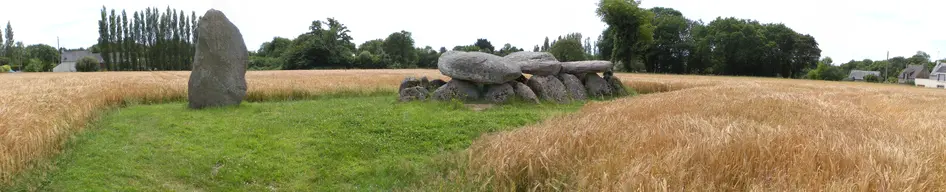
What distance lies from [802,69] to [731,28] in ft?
40.5

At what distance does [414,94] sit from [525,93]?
3088 mm

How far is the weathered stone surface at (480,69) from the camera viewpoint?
14453mm

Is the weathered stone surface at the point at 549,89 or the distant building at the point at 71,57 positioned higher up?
the distant building at the point at 71,57

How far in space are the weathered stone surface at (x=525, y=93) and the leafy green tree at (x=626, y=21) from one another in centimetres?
3038

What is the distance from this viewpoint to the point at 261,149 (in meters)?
7.84

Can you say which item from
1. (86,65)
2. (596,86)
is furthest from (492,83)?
(86,65)

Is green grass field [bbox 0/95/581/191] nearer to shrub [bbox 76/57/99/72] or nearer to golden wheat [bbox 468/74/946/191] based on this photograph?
golden wheat [bbox 468/74/946/191]

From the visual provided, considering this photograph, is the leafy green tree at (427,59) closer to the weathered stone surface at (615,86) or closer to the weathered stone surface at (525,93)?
the weathered stone surface at (615,86)

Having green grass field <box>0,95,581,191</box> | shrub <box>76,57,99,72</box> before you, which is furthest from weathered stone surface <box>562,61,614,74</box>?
shrub <box>76,57,99,72</box>

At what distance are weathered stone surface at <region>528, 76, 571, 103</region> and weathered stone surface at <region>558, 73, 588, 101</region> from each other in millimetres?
756

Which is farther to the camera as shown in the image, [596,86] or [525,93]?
[596,86]

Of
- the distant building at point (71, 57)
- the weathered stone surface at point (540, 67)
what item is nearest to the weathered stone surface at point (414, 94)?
the weathered stone surface at point (540, 67)

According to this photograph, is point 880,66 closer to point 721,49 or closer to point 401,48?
point 721,49

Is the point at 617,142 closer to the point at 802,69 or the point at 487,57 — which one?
the point at 487,57
